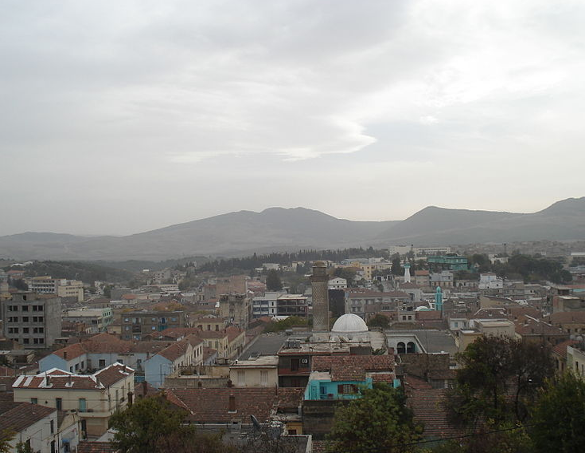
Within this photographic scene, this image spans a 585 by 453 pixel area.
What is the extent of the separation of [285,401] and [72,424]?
20.8 feet

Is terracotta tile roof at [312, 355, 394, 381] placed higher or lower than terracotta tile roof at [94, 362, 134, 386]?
higher

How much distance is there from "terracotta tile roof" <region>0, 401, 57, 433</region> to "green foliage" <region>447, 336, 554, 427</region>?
11.1 m

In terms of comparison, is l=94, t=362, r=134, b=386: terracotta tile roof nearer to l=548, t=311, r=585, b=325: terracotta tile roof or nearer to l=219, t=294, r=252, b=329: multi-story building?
l=548, t=311, r=585, b=325: terracotta tile roof

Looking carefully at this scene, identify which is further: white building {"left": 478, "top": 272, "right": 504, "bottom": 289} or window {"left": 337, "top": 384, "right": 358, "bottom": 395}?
white building {"left": 478, "top": 272, "right": 504, "bottom": 289}

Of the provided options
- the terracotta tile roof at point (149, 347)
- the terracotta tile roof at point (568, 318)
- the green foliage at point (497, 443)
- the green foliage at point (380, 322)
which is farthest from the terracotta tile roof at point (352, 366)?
the green foliage at point (380, 322)

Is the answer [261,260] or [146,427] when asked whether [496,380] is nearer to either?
[146,427]

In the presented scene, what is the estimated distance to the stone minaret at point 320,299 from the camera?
1935 inches

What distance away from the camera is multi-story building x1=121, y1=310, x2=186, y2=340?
163 feet

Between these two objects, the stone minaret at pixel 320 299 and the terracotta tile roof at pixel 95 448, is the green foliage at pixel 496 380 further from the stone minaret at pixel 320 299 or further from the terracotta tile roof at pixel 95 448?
the stone minaret at pixel 320 299

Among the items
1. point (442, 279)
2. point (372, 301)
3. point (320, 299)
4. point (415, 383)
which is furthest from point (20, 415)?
point (442, 279)

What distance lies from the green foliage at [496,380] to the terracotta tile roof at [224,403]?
553cm

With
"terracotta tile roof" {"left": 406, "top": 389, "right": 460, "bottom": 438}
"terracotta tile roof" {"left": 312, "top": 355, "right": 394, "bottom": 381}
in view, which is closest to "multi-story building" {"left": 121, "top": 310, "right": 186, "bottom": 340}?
"terracotta tile roof" {"left": 406, "top": 389, "right": 460, "bottom": 438}

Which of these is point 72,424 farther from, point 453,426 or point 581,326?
point 581,326

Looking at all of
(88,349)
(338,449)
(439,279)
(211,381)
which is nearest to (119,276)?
(439,279)
